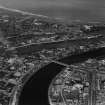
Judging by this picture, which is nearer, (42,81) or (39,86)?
(39,86)

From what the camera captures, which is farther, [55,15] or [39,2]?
[39,2]

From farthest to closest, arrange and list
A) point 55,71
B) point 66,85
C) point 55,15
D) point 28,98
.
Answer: point 55,15, point 55,71, point 66,85, point 28,98

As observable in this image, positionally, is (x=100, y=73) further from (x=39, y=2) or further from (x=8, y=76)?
(x=39, y=2)

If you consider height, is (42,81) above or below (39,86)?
above

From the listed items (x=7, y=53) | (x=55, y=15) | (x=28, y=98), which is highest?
(x=55, y=15)

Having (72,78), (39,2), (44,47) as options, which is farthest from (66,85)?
(39,2)

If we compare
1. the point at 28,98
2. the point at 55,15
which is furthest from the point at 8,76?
the point at 55,15

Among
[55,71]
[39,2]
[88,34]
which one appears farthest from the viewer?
[39,2]

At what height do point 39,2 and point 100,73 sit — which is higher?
point 39,2

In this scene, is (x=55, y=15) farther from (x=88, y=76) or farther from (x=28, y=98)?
(x=28, y=98)
